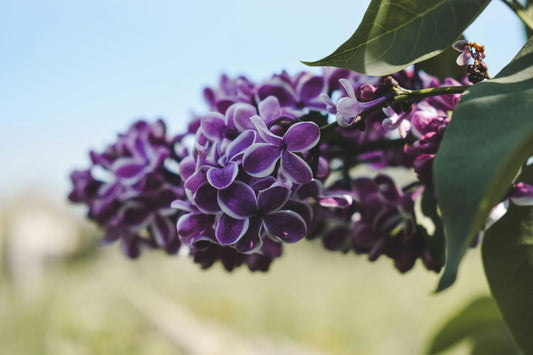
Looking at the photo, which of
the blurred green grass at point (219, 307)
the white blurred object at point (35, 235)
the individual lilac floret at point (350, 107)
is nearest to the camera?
the individual lilac floret at point (350, 107)

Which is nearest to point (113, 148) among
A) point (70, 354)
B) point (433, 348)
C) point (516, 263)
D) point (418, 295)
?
point (516, 263)

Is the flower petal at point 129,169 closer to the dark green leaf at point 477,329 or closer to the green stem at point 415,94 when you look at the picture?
the green stem at point 415,94

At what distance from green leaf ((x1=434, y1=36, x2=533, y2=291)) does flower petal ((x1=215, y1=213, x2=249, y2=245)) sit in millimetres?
113

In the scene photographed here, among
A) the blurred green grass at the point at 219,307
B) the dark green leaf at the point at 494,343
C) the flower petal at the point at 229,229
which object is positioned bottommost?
the blurred green grass at the point at 219,307

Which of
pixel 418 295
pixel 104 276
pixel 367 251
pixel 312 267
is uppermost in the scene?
pixel 367 251

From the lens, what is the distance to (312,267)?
3.90 meters

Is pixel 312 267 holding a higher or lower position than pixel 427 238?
lower

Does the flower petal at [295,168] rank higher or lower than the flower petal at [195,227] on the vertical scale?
higher

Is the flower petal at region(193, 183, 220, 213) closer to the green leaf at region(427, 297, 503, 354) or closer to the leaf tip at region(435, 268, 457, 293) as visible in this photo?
the leaf tip at region(435, 268, 457, 293)

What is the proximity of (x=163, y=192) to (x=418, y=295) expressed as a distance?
8.75 feet


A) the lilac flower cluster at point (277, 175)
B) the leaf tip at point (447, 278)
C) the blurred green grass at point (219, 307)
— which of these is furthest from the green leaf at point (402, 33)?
the blurred green grass at point (219, 307)

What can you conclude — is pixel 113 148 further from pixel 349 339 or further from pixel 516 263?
pixel 349 339

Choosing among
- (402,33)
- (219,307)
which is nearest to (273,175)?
(402,33)

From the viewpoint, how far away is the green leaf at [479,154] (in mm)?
182
